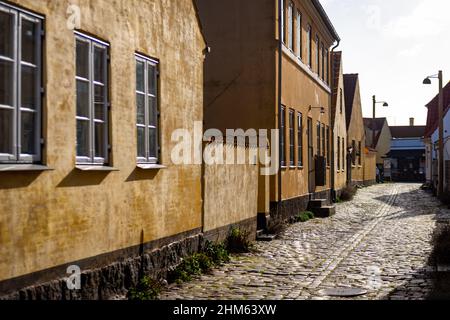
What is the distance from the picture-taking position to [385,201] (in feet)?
101

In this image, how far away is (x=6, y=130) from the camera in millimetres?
6078

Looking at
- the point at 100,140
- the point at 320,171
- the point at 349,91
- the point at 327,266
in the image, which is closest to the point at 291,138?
the point at 320,171

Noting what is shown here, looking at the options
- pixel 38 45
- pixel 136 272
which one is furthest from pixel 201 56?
pixel 38 45

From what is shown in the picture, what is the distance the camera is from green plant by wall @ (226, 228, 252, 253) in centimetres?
1303

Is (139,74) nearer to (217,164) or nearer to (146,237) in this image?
(146,237)

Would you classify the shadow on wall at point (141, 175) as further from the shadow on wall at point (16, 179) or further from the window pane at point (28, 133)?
the shadow on wall at point (16, 179)

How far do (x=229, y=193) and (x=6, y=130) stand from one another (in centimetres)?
743

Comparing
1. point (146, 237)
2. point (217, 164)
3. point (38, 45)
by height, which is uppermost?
point (38, 45)

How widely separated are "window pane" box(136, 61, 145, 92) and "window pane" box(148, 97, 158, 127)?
357 mm

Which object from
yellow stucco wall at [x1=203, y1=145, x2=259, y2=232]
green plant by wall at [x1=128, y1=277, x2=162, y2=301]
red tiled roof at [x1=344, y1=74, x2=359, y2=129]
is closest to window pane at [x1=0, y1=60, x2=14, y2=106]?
green plant by wall at [x1=128, y1=277, x2=162, y2=301]

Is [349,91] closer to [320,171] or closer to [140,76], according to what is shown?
[320,171]

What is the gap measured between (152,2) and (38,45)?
3.22 meters

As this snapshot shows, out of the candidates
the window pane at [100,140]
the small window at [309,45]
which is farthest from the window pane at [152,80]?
the small window at [309,45]

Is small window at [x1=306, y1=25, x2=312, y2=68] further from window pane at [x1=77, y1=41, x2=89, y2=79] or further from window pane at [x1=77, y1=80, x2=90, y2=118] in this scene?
window pane at [x1=77, y1=80, x2=90, y2=118]
